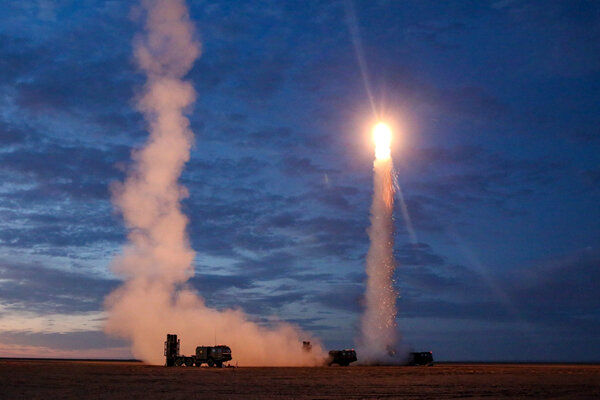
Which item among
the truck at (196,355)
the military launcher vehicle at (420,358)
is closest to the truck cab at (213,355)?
the truck at (196,355)

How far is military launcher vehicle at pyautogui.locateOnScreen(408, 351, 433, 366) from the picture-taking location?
79875 millimetres

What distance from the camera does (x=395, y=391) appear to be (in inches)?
1465

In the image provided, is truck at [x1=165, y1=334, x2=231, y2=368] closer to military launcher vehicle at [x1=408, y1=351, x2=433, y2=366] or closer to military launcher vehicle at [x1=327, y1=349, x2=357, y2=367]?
military launcher vehicle at [x1=327, y1=349, x2=357, y2=367]

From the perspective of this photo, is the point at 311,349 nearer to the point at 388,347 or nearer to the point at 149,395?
the point at 388,347

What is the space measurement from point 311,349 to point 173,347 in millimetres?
17736

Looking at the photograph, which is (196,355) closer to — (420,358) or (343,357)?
(343,357)

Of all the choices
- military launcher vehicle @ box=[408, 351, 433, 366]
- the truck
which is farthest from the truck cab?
military launcher vehicle @ box=[408, 351, 433, 366]

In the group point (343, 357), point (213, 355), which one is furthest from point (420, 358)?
point (213, 355)

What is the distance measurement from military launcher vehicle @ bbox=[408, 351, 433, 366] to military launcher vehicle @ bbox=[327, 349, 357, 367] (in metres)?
7.84

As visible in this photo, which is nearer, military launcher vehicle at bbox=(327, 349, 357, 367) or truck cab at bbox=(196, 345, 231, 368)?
truck cab at bbox=(196, 345, 231, 368)

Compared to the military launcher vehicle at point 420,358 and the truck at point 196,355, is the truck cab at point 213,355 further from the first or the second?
the military launcher vehicle at point 420,358

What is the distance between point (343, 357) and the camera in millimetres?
77250

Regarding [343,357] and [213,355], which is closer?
[213,355]

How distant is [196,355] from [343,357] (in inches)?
715
